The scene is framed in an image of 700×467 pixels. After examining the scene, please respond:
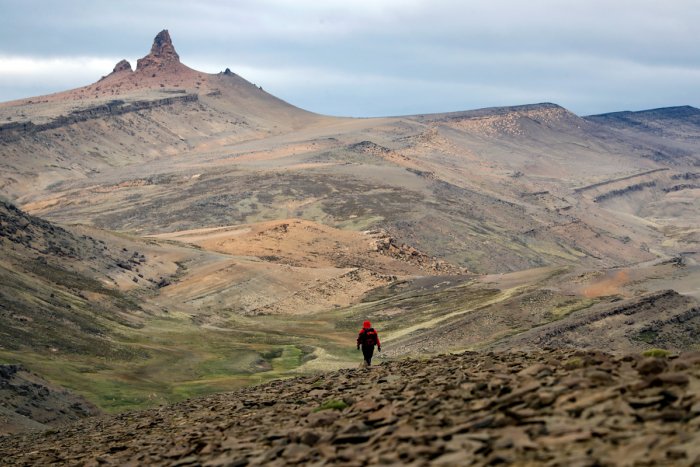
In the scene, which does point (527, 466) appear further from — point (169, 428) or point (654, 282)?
point (654, 282)

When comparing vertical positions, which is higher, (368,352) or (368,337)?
(368,337)

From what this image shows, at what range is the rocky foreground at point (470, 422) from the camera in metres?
13.6

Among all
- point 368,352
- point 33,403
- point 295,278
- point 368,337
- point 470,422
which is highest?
Answer: point 470,422

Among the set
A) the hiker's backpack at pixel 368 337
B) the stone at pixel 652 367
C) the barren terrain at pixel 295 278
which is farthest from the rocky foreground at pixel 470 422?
the barren terrain at pixel 295 278

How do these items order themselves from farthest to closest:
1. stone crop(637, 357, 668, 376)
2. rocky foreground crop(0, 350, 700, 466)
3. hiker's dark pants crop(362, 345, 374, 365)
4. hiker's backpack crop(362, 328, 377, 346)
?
hiker's backpack crop(362, 328, 377, 346)
hiker's dark pants crop(362, 345, 374, 365)
stone crop(637, 357, 668, 376)
rocky foreground crop(0, 350, 700, 466)

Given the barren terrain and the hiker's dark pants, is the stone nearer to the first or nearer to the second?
the hiker's dark pants

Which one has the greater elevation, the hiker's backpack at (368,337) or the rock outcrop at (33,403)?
the hiker's backpack at (368,337)

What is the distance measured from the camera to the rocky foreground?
13.6 m

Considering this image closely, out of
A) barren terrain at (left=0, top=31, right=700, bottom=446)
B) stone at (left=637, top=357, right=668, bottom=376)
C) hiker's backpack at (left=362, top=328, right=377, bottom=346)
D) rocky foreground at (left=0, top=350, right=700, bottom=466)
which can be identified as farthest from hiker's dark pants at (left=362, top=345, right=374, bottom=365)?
barren terrain at (left=0, top=31, right=700, bottom=446)

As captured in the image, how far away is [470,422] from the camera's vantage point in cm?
1557

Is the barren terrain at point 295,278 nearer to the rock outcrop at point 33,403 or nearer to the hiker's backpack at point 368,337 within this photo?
the rock outcrop at point 33,403

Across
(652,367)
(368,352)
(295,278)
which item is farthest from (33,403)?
(295,278)

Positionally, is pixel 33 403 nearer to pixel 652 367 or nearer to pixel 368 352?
pixel 368 352

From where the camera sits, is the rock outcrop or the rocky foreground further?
the rock outcrop
